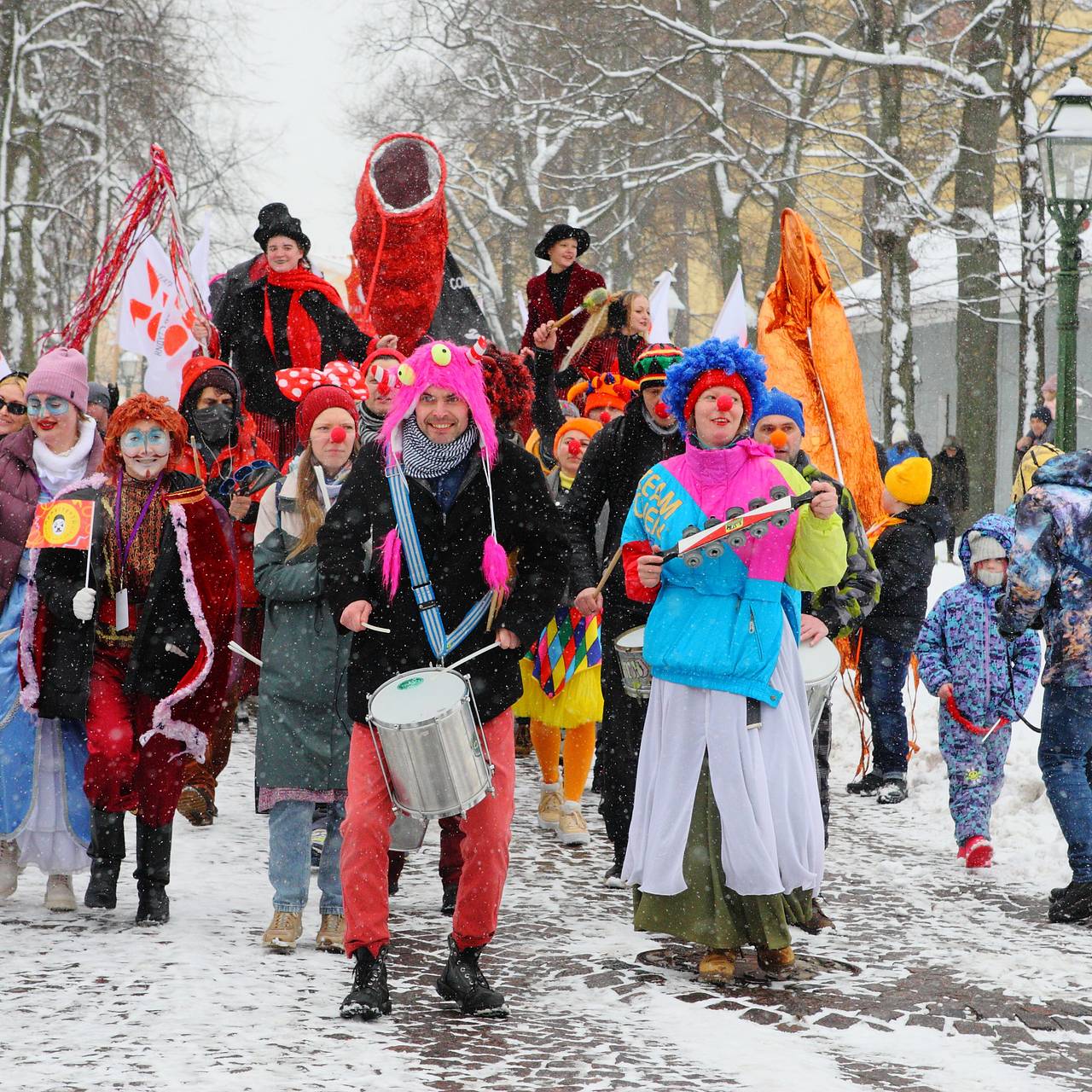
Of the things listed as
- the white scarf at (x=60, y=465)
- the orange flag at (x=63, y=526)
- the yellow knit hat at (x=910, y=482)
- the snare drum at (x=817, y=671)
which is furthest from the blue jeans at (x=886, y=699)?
the orange flag at (x=63, y=526)

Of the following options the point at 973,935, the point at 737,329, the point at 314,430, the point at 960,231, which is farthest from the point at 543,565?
the point at 960,231

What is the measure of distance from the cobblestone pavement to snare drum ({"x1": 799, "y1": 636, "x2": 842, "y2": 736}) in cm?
89

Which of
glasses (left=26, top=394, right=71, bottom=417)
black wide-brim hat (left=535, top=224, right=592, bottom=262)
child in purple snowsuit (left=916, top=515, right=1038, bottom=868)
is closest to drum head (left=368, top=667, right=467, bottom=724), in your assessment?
glasses (left=26, top=394, right=71, bottom=417)

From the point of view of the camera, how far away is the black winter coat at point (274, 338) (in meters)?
9.93

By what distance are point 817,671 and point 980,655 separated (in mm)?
2362

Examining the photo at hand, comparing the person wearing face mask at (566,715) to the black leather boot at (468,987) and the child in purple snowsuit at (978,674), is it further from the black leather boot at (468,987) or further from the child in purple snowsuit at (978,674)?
the black leather boot at (468,987)

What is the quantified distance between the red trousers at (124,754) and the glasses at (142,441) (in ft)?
2.53

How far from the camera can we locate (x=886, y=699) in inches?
407

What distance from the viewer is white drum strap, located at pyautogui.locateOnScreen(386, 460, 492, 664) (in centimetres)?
547

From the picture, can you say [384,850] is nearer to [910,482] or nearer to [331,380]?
[331,380]

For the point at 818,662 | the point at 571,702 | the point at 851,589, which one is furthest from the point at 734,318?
the point at 818,662

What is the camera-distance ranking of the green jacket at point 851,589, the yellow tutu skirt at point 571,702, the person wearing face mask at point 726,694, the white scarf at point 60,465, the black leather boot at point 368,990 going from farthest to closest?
1. the yellow tutu skirt at point 571,702
2. the white scarf at point 60,465
3. the green jacket at point 851,589
4. the person wearing face mask at point 726,694
5. the black leather boot at point 368,990

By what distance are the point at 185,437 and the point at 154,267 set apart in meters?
5.44

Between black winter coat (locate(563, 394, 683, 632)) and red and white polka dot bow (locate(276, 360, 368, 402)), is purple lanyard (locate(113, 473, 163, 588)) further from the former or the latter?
black winter coat (locate(563, 394, 683, 632))
